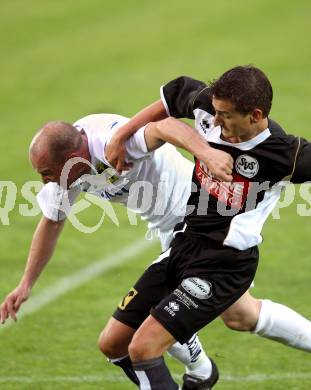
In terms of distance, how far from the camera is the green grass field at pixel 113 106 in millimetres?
8586

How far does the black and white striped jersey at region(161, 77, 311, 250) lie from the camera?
6559mm

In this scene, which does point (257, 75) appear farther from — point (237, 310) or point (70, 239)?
point (70, 239)

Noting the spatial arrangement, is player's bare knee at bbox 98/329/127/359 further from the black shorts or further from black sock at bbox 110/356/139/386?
the black shorts

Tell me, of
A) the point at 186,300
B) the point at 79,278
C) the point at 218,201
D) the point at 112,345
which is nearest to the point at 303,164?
the point at 218,201

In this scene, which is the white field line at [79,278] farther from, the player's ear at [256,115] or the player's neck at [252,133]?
the player's ear at [256,115]

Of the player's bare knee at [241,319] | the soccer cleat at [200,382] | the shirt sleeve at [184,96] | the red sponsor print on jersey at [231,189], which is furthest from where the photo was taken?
the soccer cleat at [200,382]

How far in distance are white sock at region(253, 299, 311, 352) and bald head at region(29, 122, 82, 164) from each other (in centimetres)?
162

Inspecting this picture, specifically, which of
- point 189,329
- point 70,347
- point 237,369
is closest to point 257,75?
point 189,329

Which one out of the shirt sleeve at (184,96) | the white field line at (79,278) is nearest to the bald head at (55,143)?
the shirt sleeve at (184,96)

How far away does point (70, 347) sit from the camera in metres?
8.95

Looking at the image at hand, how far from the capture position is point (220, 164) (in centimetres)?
638

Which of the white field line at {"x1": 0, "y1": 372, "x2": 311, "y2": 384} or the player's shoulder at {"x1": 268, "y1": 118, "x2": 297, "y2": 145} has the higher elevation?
the player's shoulder at {"x1": 268, "y1": 118, "x2": 297, "y2": 145}

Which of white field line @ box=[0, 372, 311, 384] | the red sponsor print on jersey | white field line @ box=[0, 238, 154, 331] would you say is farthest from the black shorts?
white field line @ box=[0, 238, 154, 331]

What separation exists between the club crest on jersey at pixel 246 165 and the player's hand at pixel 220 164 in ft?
0.64
